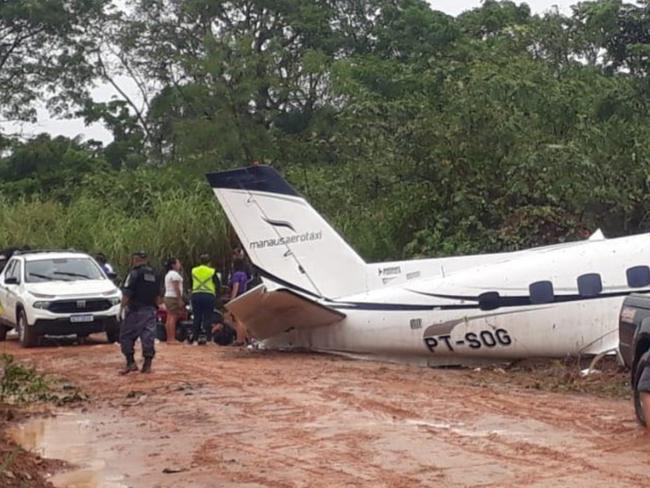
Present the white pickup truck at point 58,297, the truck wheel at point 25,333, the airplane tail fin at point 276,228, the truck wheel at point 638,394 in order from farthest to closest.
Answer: the truck wheel at point 25,333, the white pickup truck at point 58,297, the airplane tail fin at point 276,228, the truck wheel at point 638,394

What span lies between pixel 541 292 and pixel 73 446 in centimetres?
744

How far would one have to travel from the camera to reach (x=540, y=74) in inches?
1105

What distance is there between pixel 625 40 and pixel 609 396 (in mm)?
21266

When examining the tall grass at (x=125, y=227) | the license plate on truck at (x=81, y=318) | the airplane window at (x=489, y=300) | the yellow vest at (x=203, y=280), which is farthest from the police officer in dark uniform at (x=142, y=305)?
the tall grass at (x=125, y=227)

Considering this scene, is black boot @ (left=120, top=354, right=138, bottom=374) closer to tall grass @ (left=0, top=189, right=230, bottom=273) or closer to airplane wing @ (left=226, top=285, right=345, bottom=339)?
airplane wing @ (left=226, top=285, right=345, bottom=339)

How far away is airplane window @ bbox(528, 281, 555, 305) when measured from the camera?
53.7ft

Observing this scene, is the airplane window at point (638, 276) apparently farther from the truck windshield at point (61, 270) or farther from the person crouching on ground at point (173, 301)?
the truck windshield at point (61, 270)

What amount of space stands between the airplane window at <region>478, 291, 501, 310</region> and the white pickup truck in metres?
8.46

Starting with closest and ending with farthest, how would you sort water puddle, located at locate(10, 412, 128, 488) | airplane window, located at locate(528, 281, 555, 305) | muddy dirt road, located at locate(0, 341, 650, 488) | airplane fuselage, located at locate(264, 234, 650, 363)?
muddy dirt road, located at locate(0, 341, 650, 488)
water puddle, located at locate(10, 412, 128, 488)
airplane fuselage, located at locate(264, 234, 650, 363)
airplane window, located at locate(528, 281, 555, 305)

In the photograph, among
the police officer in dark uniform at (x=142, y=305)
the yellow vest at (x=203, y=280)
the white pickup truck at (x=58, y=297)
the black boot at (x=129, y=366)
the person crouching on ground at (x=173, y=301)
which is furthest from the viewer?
the person crouching on ground at (x=173, y=301)

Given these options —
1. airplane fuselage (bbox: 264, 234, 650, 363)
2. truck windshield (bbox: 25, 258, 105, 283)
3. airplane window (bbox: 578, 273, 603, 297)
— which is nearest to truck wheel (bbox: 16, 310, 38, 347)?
truck windshield (bbox: 25, 258, 105, 283)

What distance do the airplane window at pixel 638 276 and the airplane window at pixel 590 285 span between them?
0.39 metres

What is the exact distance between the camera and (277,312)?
17.7 m

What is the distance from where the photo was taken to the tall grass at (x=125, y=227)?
2906 centimetres
